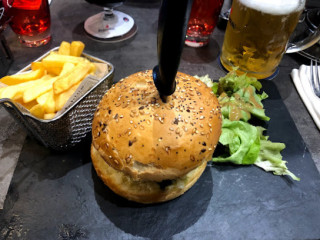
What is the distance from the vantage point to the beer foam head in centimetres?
198

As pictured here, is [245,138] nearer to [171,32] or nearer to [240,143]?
[240,143]

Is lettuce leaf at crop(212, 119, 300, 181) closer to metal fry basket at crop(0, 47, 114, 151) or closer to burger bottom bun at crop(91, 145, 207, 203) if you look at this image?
burger bottom bun at crop(91, 145, 207, 203)

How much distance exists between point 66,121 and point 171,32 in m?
1.08

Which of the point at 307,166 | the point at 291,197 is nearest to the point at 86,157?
the point at 291,197

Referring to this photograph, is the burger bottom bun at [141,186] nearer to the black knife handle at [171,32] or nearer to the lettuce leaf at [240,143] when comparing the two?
the lettuce leaf at [240,143]

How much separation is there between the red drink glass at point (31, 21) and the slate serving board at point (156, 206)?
1.43 metres

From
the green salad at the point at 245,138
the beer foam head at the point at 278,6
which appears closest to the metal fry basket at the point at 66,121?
the green salad at the point at 245,138

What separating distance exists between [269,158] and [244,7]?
1238 mm

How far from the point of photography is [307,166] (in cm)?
194

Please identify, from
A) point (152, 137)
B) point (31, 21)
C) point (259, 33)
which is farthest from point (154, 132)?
point (31, 21)

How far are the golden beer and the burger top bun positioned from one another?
1017mm

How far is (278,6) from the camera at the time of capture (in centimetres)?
198

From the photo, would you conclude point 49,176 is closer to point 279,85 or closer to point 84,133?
point 84,133

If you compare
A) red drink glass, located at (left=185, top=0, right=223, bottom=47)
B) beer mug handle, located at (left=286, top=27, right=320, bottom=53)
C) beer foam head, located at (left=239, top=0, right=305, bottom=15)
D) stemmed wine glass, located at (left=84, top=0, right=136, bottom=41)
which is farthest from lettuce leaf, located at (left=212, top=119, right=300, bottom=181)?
stemmed wine glass, located at (left=84, top=0, right=136, bottom=41)
